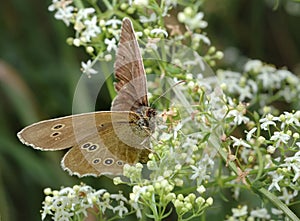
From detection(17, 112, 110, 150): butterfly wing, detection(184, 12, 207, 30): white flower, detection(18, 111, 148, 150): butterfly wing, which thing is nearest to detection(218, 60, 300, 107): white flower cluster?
detection(184, 12, 207, 30): white flower

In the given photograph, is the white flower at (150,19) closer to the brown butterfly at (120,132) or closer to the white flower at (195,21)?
the white flower at (195,21)

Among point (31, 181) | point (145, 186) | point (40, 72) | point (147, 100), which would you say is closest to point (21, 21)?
point (40, 72)

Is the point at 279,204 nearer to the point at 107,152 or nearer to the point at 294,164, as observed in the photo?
the point at 294,164

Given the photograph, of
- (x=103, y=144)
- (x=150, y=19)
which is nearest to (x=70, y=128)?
(x=103, y=144)

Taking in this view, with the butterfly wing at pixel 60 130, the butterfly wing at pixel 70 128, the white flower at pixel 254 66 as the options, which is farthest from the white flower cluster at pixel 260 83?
the butterfly wing at pixel 60 130

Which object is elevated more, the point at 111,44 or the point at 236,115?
the point at 111,44

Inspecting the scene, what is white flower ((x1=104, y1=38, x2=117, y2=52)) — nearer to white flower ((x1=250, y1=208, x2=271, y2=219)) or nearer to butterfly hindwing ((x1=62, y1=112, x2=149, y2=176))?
butterfly hindwing ((x1=62, y1=112, x2=149, y2=176))

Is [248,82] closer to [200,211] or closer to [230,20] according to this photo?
[200,211]

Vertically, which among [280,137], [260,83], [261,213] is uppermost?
[280,137]
